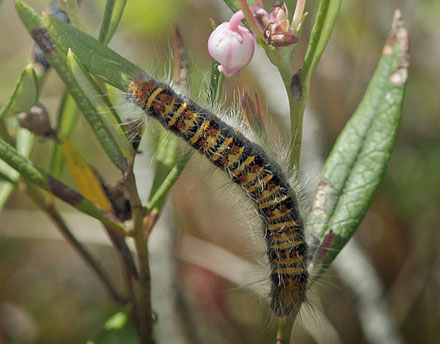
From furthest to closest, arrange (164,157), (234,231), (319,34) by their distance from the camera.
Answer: (234,231) < (164,157) < (319,34)

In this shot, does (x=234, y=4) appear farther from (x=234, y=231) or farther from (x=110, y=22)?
(x=234, y=231)

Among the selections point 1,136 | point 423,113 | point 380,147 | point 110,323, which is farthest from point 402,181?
point 1,136

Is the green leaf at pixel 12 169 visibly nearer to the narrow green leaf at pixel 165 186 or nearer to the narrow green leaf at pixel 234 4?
the narrow green leaf at pixel 165 186

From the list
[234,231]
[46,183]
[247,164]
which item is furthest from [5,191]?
[234,231]

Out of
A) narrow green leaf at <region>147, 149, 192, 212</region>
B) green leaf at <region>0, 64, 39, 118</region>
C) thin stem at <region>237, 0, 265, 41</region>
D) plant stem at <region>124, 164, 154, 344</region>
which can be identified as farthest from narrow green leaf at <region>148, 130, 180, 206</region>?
thin stem at <region>237, 0, 265, 41</region>

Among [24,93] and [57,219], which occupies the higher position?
[24,93]

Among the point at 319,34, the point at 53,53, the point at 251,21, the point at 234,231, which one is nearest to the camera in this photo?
the point at 251,21
